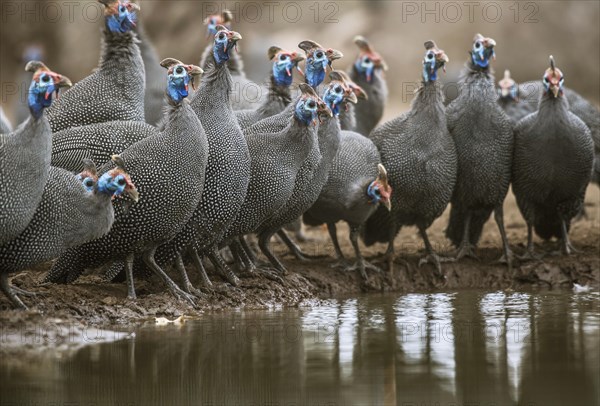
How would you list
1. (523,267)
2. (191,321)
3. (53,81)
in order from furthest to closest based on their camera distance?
(523,267), (191,321), (53,81)

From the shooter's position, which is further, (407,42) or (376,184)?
(407,42)

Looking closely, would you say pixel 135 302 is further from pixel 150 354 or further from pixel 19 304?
pixel 150 354

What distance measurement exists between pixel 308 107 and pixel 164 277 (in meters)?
1.52

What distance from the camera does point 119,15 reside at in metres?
8.97

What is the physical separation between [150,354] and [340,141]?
3.26 m

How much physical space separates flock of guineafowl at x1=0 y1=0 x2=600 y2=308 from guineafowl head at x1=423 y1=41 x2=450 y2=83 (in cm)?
2

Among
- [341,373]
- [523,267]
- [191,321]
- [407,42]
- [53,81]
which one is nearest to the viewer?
[341,373]

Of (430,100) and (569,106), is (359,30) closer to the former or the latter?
(569,106)

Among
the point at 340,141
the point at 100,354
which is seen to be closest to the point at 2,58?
the point at 340,141

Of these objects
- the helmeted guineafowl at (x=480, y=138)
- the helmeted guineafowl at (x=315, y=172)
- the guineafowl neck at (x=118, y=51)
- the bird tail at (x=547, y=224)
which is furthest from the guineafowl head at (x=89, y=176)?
the bird tail at (x=547, y=224)

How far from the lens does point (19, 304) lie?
720cm

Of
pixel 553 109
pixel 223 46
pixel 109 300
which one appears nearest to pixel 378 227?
pixel 553 109

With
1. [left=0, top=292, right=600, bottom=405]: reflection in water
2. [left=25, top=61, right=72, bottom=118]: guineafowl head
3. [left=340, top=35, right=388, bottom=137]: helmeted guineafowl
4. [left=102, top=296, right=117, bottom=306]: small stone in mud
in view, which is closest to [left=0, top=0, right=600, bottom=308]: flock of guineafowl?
[left=25, top=61, right=72, bottom=118]: guineafowl head

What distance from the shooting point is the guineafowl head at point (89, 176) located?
7461 millimetres
